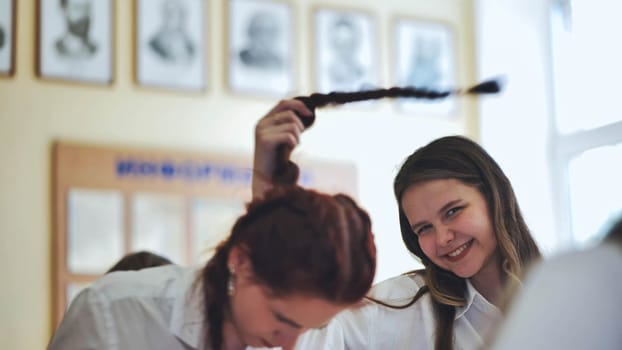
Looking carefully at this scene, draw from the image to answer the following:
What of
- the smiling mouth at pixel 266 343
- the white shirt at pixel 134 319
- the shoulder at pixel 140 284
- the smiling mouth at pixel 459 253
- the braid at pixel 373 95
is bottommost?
the smiling mouth at pixel 266 343

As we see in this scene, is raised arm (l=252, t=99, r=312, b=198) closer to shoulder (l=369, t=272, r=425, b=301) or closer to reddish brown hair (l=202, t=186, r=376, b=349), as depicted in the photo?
reddish brown hair (l=202, t=186, r=376, b=349)

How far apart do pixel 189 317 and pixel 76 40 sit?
9.51 feet

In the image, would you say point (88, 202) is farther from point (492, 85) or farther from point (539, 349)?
point (539, 349)

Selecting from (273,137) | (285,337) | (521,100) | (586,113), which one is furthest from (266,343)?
(521,100)

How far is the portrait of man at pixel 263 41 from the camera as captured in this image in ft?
16.6

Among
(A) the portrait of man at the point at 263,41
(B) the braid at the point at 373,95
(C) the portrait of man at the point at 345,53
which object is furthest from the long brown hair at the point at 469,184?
(C) the portrait of man at the point at 345,53

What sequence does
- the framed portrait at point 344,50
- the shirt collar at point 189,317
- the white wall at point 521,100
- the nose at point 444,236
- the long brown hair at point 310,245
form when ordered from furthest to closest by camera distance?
the white wall at point 521,100 → the framed portrait at point 344,50 → the nose at point 444,236 → the shirt collar at point 189,317 → the long brown hair at point 310,245

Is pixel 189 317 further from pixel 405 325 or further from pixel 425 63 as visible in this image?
pixel 425 63

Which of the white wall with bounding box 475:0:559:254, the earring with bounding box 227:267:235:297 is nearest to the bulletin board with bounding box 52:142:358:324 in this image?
the white wall with bounding box 475:0:559:254

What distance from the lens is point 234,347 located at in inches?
80.0

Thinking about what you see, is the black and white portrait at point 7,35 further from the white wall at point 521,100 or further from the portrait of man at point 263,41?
the white wall at point 521,100

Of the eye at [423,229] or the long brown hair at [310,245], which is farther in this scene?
the eye at [423,229]

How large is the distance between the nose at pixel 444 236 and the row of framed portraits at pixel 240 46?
8.40ft

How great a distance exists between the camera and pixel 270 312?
1881 millimetres
